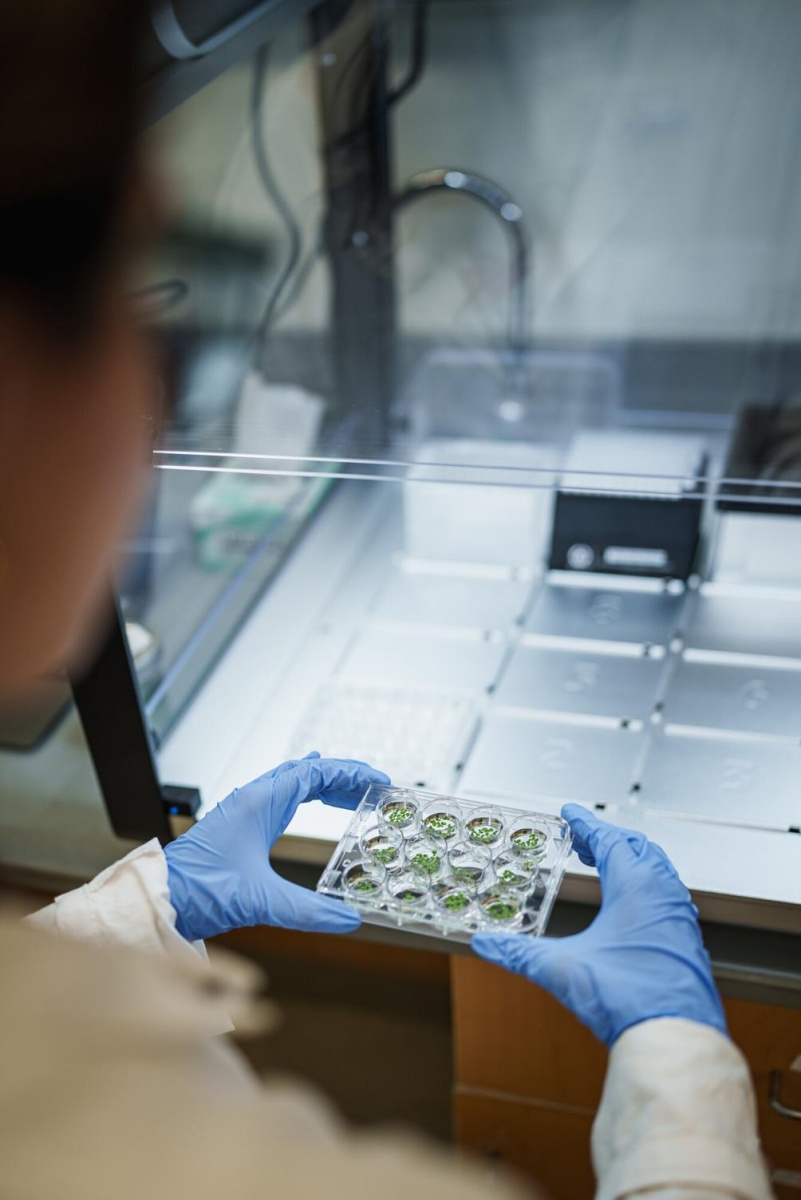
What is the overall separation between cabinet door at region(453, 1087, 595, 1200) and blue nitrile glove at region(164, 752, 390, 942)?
62 centimetres

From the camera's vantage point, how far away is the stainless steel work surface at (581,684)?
61.0 inches

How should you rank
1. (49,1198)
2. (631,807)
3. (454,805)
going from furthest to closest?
(631,807)
(454,805)
(49,1198)

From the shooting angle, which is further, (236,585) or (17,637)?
(236,585)

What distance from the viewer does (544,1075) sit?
→ 146 centimetres

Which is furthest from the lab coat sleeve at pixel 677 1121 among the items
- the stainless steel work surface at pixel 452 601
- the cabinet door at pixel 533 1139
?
the stainless steel work surface at pixel 452 601

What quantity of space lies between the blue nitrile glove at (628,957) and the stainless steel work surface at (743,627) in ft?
2.06

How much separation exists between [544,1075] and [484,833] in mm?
540

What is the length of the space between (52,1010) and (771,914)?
0.93 meters

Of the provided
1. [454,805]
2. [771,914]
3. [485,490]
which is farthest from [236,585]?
[771,914]

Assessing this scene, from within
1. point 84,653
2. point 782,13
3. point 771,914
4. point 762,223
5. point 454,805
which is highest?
point 782,13

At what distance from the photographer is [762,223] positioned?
196 cm

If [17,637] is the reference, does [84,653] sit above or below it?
below

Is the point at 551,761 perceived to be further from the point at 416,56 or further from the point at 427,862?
the point at 416,56

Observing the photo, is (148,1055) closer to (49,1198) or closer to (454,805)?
(49,1198)
